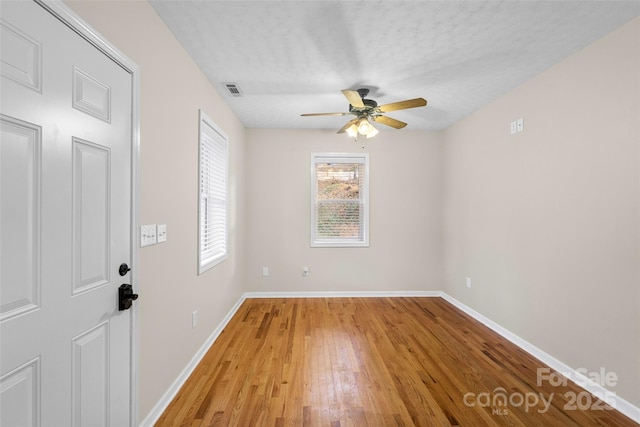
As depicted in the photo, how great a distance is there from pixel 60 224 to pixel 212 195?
1971 mm

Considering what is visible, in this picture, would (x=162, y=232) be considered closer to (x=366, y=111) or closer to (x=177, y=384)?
(x=177, y=384)

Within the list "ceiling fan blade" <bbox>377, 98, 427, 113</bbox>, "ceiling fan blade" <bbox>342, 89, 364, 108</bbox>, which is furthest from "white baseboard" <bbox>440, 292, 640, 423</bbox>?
"ceiling fan blade" <bbox>342, 89, 364, 108</bbox>

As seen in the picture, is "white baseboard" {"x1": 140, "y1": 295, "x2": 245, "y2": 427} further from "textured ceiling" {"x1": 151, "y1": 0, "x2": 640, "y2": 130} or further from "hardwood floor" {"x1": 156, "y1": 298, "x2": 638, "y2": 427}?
"textured ceiling" {"x1": 151, "y1": 0, "x2": 640, "y2": 130}

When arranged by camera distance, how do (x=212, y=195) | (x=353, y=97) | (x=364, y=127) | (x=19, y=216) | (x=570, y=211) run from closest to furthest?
1. (x=19, y=216)
2. (x=570, y=211)
3. (x=353, y=97)
4. (x=364, y=127)
5. (x=212, y=195)

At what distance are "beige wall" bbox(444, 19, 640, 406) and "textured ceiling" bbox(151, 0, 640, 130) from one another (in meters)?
0.27

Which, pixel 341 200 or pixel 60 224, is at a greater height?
pixel 341 200

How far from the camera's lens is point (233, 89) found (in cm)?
290

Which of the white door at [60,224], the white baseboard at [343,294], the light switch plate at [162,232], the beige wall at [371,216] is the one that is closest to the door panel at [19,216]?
the white door at [60,224]

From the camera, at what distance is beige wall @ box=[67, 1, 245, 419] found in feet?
5.23

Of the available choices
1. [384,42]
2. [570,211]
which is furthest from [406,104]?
[570,211]

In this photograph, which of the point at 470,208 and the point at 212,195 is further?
the point at 470,208

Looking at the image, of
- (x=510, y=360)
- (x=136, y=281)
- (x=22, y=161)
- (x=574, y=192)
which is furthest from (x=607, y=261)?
(x=22, y=161)

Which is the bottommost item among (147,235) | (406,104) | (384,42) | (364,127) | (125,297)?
(125,297)

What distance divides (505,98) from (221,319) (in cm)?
396
